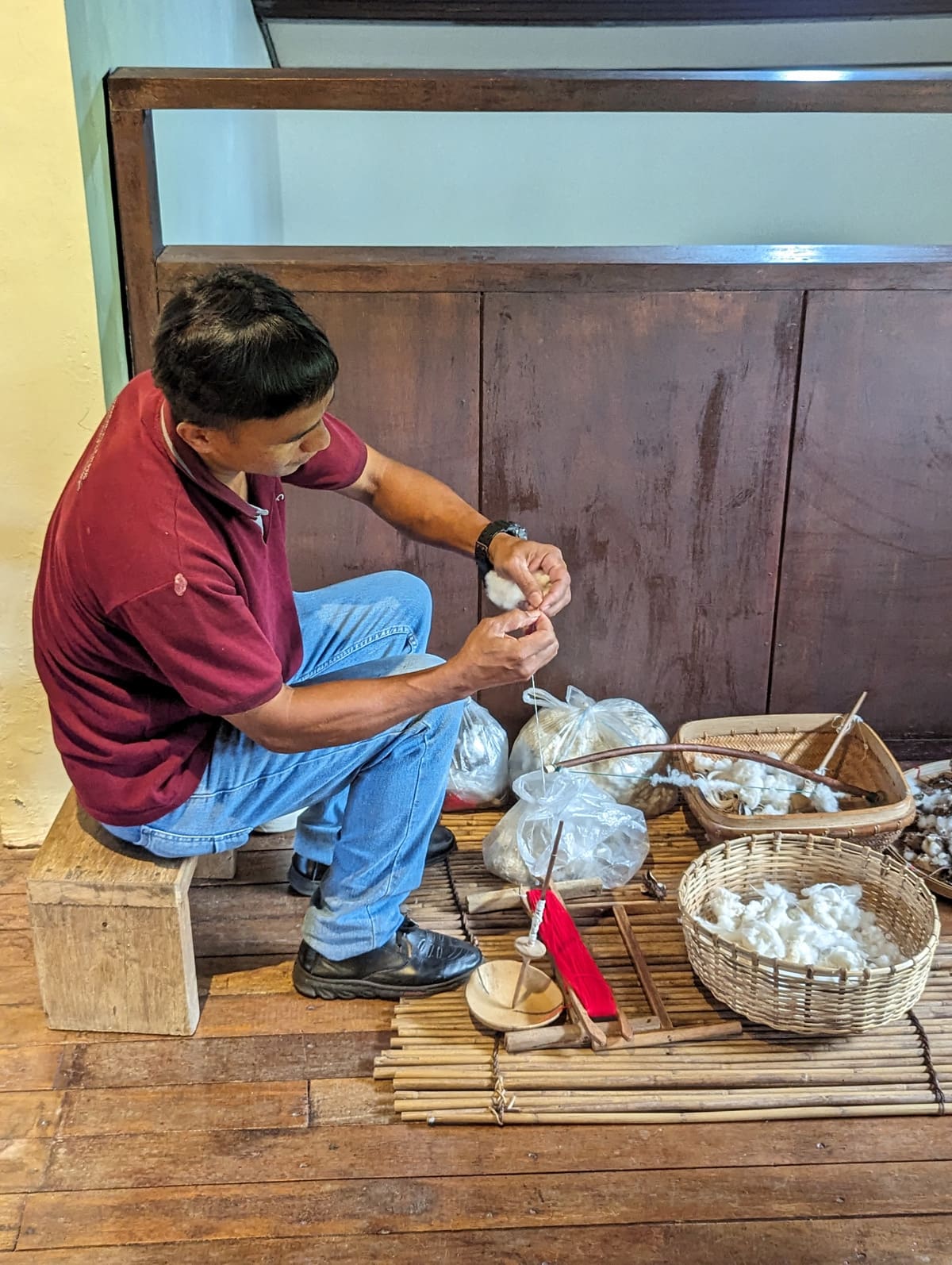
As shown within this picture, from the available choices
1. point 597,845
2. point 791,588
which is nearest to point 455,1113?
point 597,845

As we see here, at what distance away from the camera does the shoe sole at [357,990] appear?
6.40ft

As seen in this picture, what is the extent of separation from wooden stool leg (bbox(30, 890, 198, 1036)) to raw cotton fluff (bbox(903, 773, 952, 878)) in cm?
143

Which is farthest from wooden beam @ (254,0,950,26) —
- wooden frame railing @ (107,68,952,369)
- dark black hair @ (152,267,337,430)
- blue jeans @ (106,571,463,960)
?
dark black hair @ (152,267,337,430)

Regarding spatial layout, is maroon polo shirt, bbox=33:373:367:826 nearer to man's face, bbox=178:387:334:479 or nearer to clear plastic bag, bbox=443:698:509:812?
man's face, bbox=178:387:334:479

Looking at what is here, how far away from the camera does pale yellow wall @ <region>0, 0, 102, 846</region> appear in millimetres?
1939

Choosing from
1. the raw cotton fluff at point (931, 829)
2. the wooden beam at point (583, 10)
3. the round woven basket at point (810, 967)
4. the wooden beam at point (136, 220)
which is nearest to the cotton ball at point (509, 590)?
the round woven basket at point (810, 967)

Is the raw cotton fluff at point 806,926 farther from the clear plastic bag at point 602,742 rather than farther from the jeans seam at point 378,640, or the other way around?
the jeans seam at point 378,640

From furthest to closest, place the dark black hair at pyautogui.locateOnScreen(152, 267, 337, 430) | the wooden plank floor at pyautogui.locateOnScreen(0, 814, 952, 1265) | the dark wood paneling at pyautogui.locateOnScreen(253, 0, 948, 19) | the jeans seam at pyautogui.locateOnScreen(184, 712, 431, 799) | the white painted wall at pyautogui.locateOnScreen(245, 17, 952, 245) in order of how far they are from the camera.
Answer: the white painted wall at pyautogui.locateOnScreen(245, 17, 952, 245), the dark wood paneling at pyautogui.locateOnScreen(253, 0, 948, 19), the jeans seam at pyautogui.locateOnScreen(184, 712, 431, 799), the wooden plank floor at pyautogui.locateOnScreen(0, 814, 952, 1265), the dark black hair at pyautogui.locateOnScreen(152, 267, 337, 430)

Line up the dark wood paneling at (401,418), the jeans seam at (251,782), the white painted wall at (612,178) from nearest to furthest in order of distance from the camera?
the jeans seam at (251,782) < the dark wood paneling at (401,418) < the white painted wall at (612,178)

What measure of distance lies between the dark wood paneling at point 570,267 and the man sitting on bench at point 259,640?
410mm

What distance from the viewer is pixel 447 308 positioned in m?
2.30

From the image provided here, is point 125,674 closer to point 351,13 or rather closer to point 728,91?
point 728,91

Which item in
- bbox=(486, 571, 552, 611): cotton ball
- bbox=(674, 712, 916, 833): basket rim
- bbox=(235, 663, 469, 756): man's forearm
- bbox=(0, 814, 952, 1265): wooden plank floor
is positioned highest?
bbox=(486, 571, 552, 611): cotton ball

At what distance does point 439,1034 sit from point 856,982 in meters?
0.67
